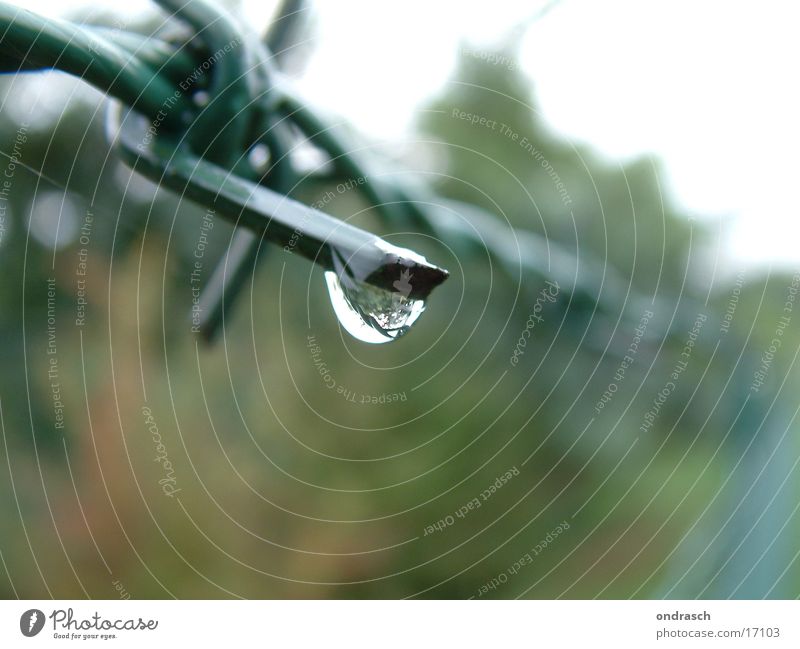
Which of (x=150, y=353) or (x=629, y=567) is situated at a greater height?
(x=150, y=353)

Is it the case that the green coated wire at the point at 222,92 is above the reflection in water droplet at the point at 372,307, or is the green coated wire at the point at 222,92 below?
above

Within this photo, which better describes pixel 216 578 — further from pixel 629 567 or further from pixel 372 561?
pixel 629 567

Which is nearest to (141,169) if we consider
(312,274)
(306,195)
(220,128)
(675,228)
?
(220,128)

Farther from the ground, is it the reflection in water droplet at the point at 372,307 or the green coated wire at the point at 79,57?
the green coated wire at the point at 79,57

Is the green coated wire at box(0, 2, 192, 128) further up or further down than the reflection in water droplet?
further up

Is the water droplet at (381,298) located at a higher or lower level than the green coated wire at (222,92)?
lower

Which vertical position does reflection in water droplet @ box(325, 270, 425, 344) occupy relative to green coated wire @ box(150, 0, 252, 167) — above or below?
below

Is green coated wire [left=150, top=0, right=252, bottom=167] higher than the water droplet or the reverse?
higher

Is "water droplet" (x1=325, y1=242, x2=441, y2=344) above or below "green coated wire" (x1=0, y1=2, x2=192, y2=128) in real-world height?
below
